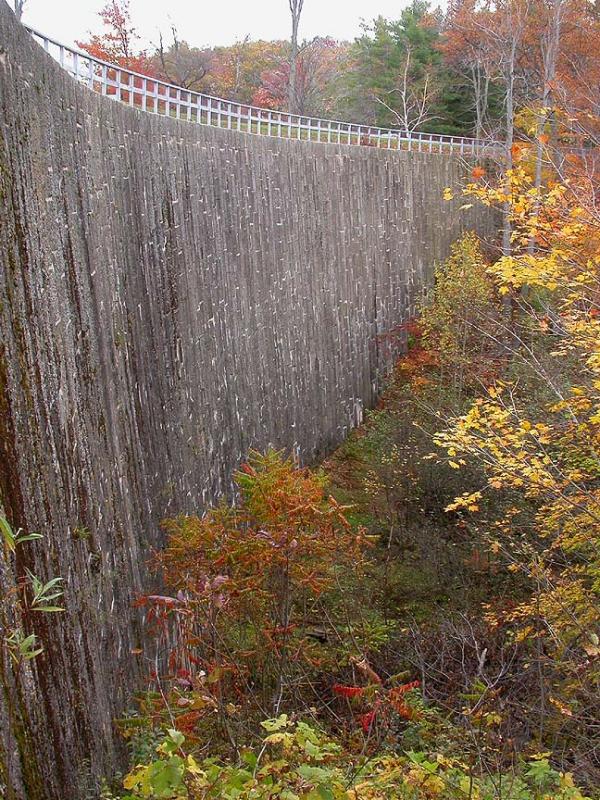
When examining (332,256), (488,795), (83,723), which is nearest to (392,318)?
(332,256)

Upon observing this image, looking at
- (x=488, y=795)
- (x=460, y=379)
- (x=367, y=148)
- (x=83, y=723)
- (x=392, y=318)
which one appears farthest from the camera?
(x=392, y=318)

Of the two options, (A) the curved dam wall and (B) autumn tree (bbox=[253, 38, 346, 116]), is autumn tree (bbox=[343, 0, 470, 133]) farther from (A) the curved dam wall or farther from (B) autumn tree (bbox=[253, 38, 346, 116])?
(A) the curved dam wall

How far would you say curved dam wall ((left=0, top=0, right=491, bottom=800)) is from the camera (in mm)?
6180

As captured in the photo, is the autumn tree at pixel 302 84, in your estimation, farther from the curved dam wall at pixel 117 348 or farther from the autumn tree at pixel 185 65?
the curved dam wall at pixel 117 348

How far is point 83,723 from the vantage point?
265 inches

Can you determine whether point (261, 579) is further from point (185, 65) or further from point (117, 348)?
point (185, 65)

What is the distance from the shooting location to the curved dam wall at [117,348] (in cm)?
618

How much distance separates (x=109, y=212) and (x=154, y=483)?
2.68 metres

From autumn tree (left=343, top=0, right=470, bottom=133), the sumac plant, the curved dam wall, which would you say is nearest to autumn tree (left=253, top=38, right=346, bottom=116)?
autumn tree (left=343, top=0, right=470, bottom=133)

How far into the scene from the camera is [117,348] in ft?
28.1

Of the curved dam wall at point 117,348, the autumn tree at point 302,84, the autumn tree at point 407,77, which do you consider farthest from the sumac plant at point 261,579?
the autumn tree at point 302,84

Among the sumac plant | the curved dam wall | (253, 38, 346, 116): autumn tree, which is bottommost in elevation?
the sumac plant

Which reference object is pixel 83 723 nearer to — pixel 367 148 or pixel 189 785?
pixel 189 785

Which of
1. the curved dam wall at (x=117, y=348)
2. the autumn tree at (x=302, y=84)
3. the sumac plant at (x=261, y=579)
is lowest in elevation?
the sumac plant at (x=261, y=579)
